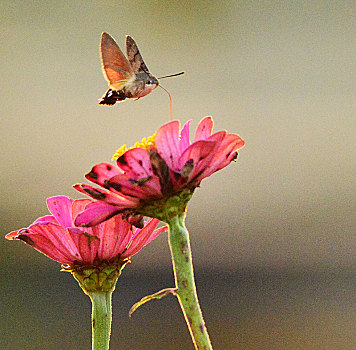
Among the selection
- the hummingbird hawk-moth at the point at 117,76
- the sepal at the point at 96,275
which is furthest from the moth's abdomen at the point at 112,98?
the sepal at the point at 96,275

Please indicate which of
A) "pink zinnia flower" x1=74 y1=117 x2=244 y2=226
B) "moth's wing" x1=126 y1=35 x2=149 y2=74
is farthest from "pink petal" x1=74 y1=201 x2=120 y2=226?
"moth's wing" x1=126 y1=35 x2=149 y2=74

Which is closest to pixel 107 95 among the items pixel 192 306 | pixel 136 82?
pixel 136 82

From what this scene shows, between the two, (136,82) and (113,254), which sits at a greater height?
(136,82)

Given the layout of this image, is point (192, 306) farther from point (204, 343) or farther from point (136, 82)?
point (136, 82)

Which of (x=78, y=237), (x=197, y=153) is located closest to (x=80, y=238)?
(x=78, y=237)

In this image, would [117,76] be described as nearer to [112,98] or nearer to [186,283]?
[112,98]

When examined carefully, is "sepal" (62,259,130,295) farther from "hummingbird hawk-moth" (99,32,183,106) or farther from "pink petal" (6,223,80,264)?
"hummingbird hawk-moth" (99,32,183,106)
